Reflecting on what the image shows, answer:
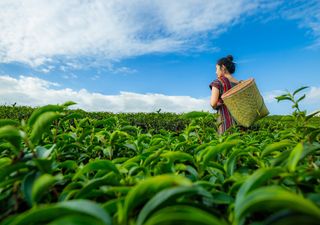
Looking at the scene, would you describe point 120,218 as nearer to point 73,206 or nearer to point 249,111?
point 73,206

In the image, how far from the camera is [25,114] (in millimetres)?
11039

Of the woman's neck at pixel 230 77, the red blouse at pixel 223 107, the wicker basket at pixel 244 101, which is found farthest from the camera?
the woman's neck at pixel 230 77

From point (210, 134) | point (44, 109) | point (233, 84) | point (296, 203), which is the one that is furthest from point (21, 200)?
point (233, 84)

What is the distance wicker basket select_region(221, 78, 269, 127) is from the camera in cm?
587

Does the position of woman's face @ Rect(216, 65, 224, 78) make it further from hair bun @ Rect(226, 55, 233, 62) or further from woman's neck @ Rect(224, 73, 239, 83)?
hair bun @ Rect(226, 55, 233, 62)

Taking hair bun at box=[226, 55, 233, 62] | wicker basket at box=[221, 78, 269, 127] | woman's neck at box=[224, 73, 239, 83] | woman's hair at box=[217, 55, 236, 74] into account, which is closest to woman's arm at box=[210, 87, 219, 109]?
woman's neck at box=[224, 73, 239, 83]

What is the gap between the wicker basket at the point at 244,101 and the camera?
587cm

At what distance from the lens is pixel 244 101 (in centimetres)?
591

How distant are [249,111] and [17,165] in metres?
5.17

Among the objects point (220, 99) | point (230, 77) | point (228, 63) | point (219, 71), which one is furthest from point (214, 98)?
point (228, 63)

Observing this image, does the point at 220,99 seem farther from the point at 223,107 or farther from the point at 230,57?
the point at 230,57

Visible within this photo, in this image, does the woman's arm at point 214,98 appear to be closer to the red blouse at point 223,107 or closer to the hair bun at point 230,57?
the red blouse at point 223,107

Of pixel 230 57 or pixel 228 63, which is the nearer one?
pixel 228 63

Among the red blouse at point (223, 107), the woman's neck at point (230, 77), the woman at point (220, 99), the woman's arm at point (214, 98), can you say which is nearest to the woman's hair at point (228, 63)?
the woman's neck at point (230, 77)
